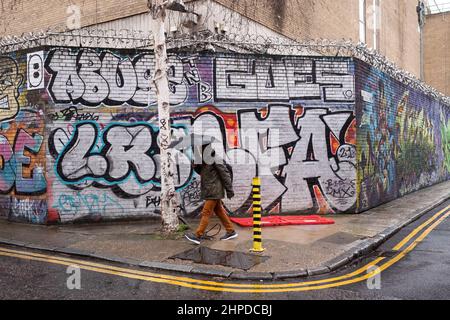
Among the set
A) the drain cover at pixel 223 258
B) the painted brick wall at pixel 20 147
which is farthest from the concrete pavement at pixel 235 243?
the painted brick wall at pixel 20 147

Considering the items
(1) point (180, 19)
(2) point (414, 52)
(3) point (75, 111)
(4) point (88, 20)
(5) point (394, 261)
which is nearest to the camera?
(5) point (394, 261)

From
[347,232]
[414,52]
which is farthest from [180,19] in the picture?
[414,52]

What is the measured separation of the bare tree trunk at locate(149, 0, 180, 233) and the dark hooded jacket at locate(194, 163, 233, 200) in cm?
71

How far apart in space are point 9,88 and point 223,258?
21.9 ft

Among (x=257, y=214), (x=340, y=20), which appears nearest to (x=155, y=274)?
(x=257, y=214)

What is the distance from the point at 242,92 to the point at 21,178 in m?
5.45

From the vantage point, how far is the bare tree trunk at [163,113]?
788cm

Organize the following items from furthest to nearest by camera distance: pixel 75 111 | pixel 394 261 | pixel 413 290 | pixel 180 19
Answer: pixel 180 19 → pixel 75 111 → pixel 394 261 → pixel 413 290

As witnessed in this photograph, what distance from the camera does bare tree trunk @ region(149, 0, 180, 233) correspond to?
7.88 m

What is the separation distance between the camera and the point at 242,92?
32.9 ft

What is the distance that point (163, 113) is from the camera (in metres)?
7.91

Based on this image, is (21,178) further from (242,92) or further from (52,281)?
(242,92)

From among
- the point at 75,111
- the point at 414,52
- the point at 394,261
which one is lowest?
the point at 394,261

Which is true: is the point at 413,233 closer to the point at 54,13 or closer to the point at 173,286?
the point at 173,286
